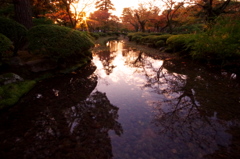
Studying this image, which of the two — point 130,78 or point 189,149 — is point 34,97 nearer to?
point 130,78

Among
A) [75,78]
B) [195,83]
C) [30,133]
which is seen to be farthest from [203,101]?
[75,78]

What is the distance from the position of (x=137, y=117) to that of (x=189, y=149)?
1303 millimetres

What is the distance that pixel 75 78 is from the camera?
6070 millimetres

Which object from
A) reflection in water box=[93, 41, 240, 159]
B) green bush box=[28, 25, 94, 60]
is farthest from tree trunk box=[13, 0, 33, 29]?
reflection in water box=[93, 41, 240, 159]

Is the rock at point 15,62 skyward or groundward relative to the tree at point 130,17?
groundward

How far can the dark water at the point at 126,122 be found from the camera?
234cm

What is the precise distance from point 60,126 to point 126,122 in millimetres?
1592

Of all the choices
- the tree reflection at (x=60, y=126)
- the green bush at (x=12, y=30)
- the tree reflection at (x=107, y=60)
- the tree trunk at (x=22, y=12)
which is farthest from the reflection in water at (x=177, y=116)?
the tree trunk at (x=22, y=12)

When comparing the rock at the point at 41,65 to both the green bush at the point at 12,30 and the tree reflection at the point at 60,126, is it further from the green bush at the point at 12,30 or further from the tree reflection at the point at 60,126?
the tree reflection at the point at 60,126

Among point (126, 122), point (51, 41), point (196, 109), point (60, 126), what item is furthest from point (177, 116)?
point (51, 41)

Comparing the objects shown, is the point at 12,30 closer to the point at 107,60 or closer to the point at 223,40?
the point at 107,60

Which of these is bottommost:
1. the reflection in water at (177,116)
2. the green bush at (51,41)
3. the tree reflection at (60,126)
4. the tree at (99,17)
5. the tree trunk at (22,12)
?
the tree reflection at (60,126)

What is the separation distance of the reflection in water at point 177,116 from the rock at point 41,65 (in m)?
2.82

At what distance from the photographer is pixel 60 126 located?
→ 297 cm
